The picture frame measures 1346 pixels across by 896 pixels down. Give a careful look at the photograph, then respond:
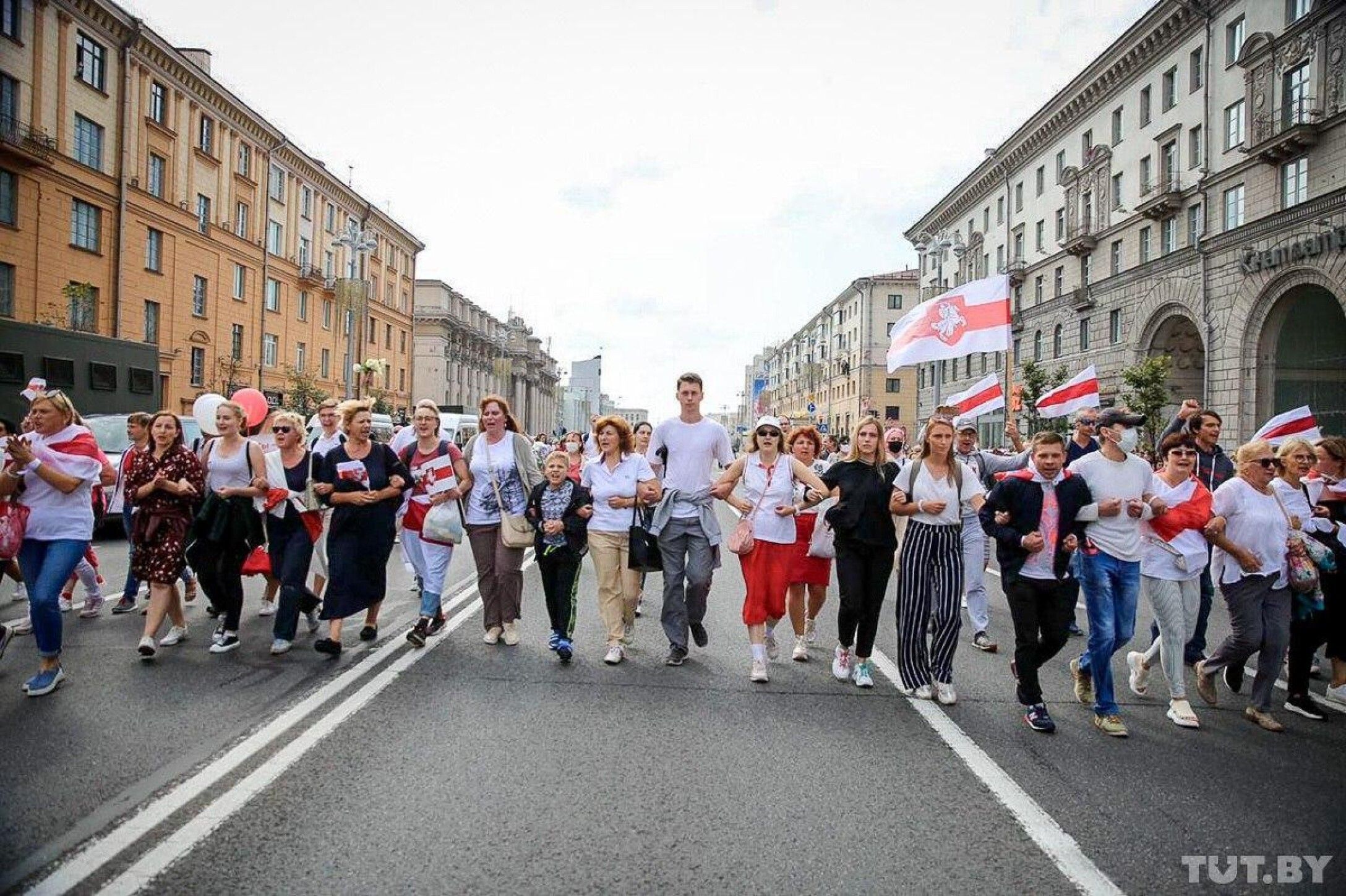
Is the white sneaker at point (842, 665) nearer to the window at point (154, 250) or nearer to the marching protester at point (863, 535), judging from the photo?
the marching protester at point (863, 535)

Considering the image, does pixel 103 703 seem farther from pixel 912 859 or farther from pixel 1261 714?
pixel 1261 714

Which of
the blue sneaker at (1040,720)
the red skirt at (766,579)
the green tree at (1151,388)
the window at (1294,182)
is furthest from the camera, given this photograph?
the green tree at (1151,388)

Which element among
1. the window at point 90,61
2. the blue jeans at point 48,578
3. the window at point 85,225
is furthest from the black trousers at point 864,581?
the window at point 90,61

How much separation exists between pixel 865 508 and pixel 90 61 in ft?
123

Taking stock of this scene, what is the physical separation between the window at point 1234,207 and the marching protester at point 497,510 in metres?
32.0

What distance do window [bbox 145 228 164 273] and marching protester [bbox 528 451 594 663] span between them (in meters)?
36.9

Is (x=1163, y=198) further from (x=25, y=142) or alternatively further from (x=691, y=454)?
(x=25, y=142)

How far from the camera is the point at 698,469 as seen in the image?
6.93 meters

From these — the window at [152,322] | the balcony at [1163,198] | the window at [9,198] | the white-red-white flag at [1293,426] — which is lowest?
the white-red-white flag at [1293,426]

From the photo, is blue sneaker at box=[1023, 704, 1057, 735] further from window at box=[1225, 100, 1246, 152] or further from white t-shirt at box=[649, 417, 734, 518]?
window at box=[1225, 100, 1246, 152]

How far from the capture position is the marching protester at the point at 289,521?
676cm

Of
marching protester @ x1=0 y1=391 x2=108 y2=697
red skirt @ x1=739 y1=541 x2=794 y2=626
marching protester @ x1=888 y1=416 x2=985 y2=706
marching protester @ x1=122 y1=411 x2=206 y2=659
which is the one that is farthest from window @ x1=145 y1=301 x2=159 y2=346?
marching protester @ x1=888 y1=416 x2=985 y2=706

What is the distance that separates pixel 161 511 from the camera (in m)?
6.55

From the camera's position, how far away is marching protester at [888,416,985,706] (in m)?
5.87
